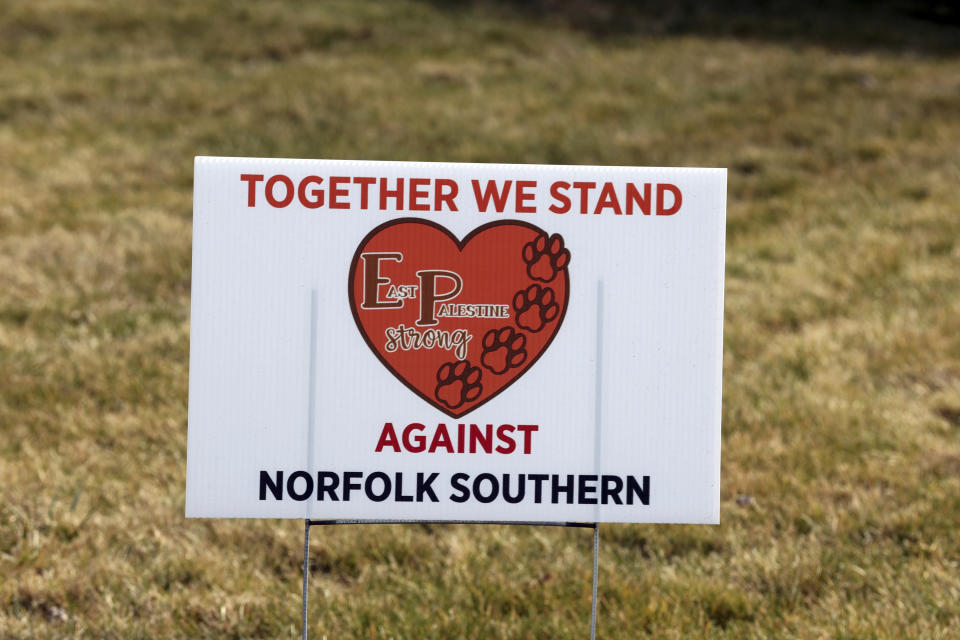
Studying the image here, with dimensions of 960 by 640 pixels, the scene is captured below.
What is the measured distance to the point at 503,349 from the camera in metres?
2.75

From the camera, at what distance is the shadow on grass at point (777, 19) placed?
Answer: 1427cm

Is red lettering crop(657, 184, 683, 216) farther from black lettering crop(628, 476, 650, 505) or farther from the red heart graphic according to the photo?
black lettering crop(628, 476, 650, 505)

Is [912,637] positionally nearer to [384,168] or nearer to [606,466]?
[606,466]

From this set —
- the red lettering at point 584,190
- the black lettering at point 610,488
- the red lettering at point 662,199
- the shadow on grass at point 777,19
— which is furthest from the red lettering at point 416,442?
the shadow on grass at point 777,19

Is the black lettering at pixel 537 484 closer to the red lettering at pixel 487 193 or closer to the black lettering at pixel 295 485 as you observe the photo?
the black lettering at pixel 295 485

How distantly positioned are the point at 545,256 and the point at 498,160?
→ 6.80 metres

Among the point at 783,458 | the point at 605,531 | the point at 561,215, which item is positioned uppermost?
the point at 561,215

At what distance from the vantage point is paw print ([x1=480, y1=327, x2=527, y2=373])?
2.75 m

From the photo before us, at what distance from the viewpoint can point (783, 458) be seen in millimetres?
4676

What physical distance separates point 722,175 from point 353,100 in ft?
28.6

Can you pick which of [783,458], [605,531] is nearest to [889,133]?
[783,458]

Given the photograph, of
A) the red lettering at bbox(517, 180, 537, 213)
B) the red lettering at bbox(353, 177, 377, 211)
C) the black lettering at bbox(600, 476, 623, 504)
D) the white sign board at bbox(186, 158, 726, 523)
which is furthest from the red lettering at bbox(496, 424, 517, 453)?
the red lettering at bbox(353, 177, 377, 211)

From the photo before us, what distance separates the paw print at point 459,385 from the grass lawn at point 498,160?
0.99 meters

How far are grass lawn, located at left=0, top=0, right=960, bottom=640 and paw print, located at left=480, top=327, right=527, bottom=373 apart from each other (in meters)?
1.07
